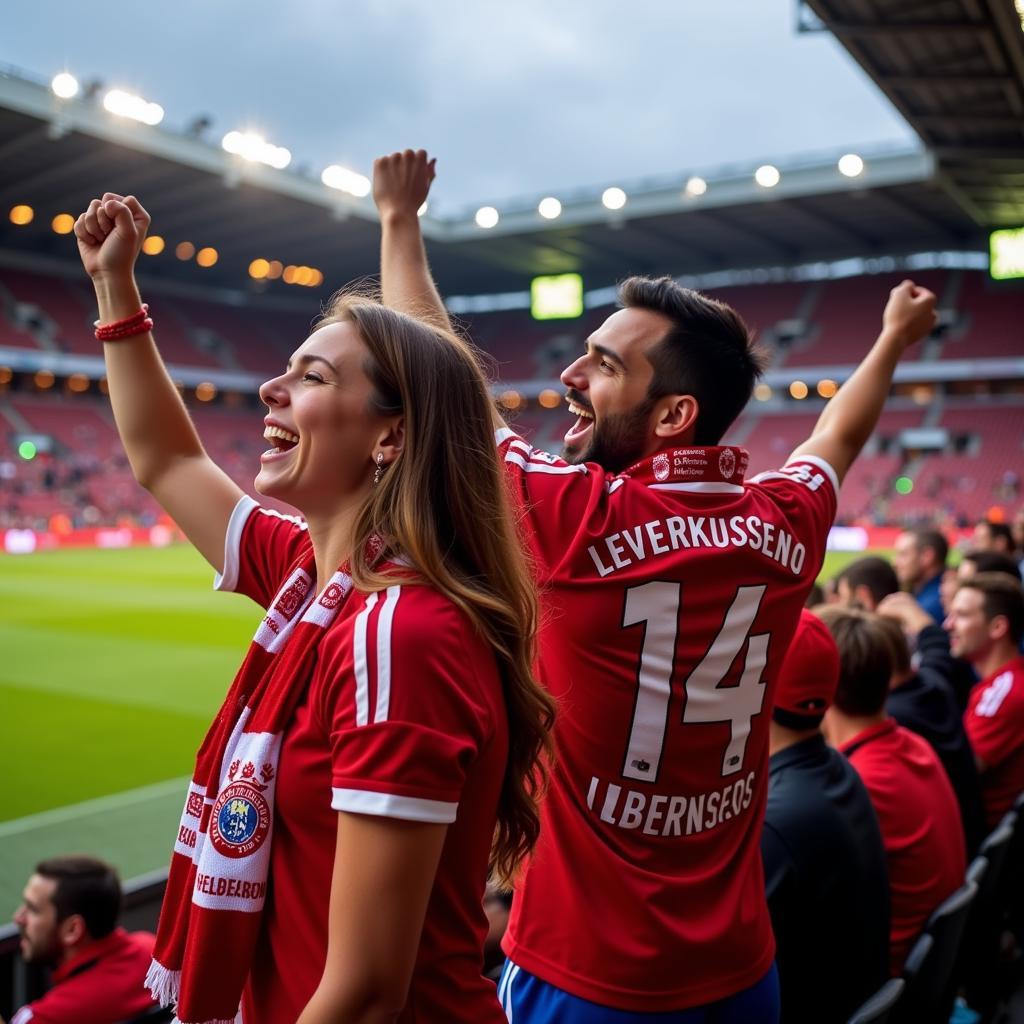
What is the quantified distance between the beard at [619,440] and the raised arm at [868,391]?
1.99ft

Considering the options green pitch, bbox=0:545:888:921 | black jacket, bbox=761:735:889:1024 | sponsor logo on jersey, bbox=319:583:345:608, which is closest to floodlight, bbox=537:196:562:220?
green pitch, bbox=0:545:888:921

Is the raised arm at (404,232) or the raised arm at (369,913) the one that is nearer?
the raised arm at (369,913)

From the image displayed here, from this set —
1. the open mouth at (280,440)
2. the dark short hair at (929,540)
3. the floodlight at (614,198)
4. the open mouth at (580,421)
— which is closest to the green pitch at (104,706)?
the open mouth at (580,421)

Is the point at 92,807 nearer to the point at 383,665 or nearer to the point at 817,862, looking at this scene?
the point at 817,862

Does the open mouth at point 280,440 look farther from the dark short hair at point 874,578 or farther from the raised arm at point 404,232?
the dark short hair at point 874,578

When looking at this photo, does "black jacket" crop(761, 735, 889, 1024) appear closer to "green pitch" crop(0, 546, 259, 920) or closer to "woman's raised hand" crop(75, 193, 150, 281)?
"woman's raised hand" crop(75, 193, 150, 281)

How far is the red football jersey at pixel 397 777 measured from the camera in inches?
45.4

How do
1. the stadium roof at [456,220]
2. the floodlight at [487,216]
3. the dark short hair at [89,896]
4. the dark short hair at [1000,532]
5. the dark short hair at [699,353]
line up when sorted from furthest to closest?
the floodlight at [487,216]
the stadium roof at [456,220]
the dark short hair at [1000,532]
the dark short hair at [89,896]
the dark short hair at [699,353]

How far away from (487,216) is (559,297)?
325 centimetres

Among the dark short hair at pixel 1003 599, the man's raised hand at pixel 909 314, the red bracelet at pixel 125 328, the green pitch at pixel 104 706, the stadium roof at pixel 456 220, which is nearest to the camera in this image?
the red bracelet at pixel 125 328

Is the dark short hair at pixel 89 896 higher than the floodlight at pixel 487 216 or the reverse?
the reverse

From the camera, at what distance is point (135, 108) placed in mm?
23609

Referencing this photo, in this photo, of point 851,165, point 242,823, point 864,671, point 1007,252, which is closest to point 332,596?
point 242,823

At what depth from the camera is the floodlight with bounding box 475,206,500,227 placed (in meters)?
31.4
